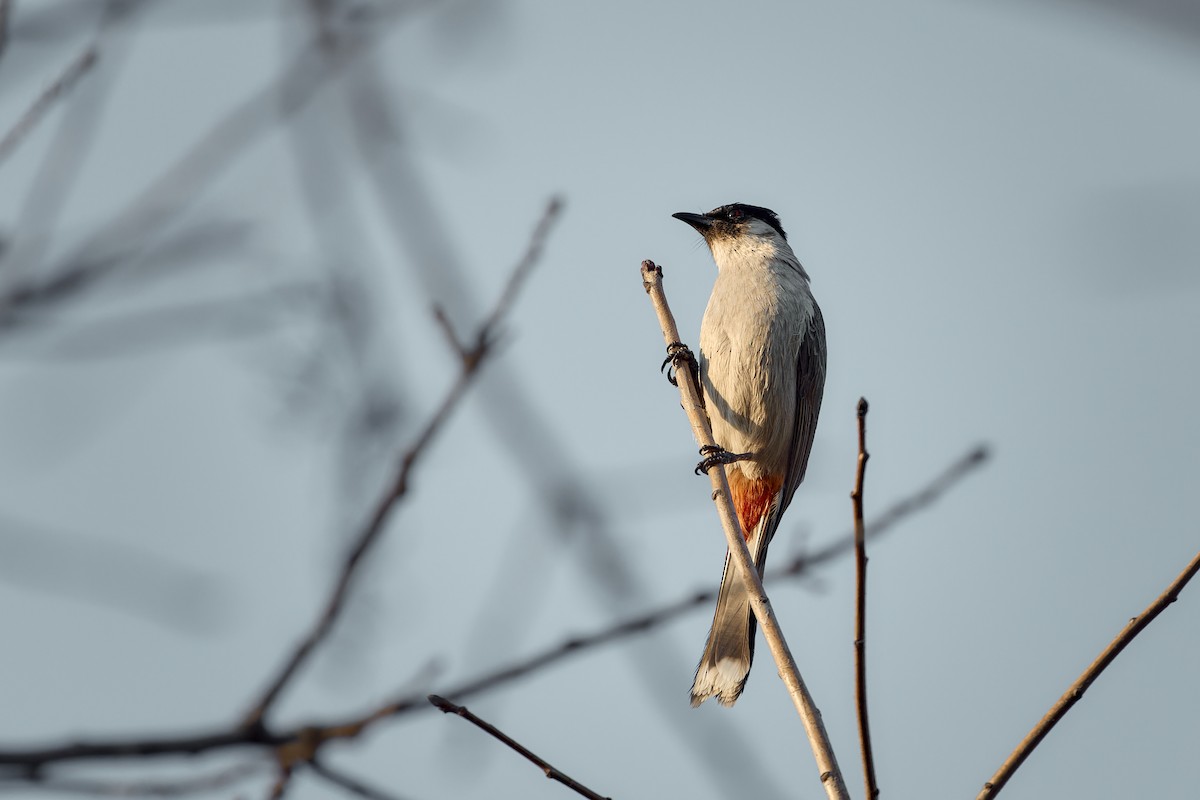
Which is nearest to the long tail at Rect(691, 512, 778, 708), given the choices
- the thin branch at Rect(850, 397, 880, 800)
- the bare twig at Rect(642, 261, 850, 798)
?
the bare twig at Rect(642, 261, 850, 798)

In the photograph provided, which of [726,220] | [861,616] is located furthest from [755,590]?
[726,220]

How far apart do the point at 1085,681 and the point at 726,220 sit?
13.3 feet

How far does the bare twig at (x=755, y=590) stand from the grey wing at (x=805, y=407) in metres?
1.59

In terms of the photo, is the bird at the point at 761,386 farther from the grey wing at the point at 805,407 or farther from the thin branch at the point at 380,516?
the thin branch at the point at 380,516

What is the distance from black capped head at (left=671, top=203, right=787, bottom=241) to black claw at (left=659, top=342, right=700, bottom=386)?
1.20 metres

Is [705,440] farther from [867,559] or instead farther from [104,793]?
[104,793]

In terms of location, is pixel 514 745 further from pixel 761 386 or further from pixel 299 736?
pixel 761 386

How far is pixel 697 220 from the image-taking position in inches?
231

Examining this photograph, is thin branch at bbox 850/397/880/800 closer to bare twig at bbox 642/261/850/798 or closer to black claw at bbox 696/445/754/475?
bare twig at bbox 642/261/850/798

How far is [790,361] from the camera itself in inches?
199

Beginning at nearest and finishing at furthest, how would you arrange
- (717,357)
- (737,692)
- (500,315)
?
(500,315), (737,692), (717,357)

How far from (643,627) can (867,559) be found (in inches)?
22.0

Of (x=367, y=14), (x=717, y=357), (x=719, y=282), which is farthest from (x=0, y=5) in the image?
(x=719, y=282)

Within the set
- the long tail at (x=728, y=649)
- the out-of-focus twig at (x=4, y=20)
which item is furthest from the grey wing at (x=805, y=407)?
the out-of-focus twig at (x=4, y=20)
